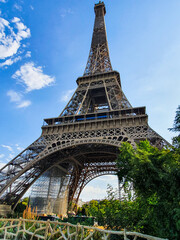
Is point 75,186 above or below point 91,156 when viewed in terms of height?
below

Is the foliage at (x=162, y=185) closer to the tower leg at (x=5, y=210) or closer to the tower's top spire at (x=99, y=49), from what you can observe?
the tower leg at (x=5, y=210)

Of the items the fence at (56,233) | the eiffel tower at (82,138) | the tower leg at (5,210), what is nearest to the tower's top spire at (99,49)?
the eiffel tower at (82,138)

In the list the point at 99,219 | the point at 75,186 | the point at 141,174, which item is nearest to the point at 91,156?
the point at 75,186

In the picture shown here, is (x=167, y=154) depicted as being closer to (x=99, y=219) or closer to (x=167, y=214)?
(x=167, y=214)

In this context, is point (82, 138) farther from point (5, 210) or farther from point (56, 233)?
point (56, 233)

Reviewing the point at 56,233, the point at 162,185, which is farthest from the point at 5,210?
the point at 162,185

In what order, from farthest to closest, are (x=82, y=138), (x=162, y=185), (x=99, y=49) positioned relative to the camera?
(x=99, y=49) → (x=82, y=138) → (x=162, y=185)

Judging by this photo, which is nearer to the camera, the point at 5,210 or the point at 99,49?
the point at 5,210

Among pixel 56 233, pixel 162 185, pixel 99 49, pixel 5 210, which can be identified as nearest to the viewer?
pixel 162 185
